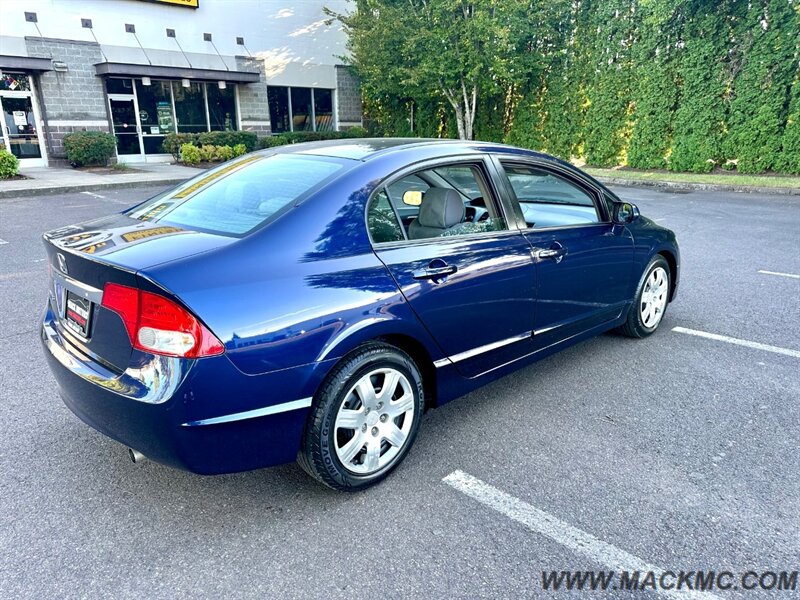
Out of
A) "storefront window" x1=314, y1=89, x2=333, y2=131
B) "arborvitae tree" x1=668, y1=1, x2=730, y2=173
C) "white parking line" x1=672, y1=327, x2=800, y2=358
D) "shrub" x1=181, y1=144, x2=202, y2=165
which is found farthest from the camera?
"storefront window" x1=314, y1=89, x2=333, y2=131

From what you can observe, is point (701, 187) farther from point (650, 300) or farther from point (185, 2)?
point (185, 2)

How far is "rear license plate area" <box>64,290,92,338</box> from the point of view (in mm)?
2543

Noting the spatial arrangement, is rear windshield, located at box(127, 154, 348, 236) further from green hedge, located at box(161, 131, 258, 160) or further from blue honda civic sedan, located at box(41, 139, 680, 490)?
green hedge, located at box(161, 131, 258, 160)

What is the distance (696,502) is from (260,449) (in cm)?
201

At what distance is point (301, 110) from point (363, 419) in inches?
977

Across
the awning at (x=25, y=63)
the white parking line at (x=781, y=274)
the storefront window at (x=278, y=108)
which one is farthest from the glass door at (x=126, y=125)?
the white parking line at (x=781, y=274)

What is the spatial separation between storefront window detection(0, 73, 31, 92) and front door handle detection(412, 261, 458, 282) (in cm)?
2026

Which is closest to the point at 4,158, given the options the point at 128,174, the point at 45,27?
the point at 128,174

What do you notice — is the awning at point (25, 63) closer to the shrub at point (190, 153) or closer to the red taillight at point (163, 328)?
the shrub at point (190, 153)

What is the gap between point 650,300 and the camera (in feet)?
15.3

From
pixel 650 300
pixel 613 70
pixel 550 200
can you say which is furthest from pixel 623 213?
pixel 613 70

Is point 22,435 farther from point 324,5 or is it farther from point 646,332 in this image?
point 324,5

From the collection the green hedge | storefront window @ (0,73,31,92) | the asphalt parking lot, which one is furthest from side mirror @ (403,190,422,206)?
storefront window @ (0,73,31,92)

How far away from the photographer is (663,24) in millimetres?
16391
